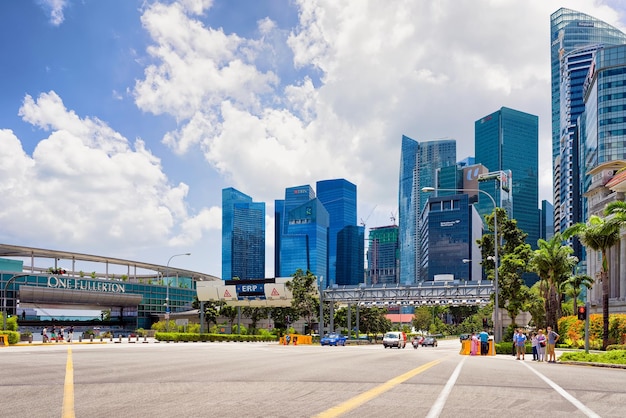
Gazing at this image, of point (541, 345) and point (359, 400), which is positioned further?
point (541, 345)

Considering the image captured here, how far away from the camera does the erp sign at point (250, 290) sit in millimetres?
83688

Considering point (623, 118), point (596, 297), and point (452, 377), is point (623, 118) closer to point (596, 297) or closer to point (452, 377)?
point (596, 297)

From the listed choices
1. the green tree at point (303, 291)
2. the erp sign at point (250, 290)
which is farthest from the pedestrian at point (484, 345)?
the erp sign at point (250, 290)

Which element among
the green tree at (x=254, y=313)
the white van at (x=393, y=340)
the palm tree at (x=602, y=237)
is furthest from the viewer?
the green tree at (x=254, y=313)

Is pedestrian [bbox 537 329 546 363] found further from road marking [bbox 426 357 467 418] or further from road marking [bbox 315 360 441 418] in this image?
road marking [bbox 315 360 441 418]

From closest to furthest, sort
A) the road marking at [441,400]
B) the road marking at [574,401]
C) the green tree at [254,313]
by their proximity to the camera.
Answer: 1. the road marking at [441,400]
2. the road marking at [574,401]
3. the green tree at [254,313]

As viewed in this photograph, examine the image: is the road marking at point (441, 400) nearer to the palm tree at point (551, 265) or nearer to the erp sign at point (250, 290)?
the palm tree at point (551, 265)

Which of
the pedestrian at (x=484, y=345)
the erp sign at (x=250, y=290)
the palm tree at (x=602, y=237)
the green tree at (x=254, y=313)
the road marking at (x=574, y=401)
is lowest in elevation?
the green tree at (x=254, y=313)

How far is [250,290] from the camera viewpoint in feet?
275

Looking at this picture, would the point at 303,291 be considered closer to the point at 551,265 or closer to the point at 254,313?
the point at 254,313

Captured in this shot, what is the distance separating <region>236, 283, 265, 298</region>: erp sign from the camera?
275 ft

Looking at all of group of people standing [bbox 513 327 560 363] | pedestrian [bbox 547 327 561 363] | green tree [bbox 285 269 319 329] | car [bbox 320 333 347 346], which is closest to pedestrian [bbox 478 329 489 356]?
group of people standing [bbox 513 327 560 363]

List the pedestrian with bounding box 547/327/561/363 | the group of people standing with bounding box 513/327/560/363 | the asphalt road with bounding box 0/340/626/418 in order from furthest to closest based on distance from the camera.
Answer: the group of people standing with bounding box 513/327/560/363 → the pedestrian with bounding box 547/327/561/363 → the asphalt road with bounding box 0/340/626/418

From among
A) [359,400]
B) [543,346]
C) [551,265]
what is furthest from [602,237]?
[359,400]
